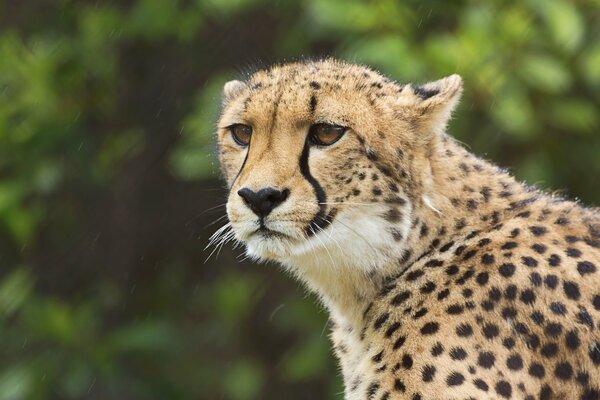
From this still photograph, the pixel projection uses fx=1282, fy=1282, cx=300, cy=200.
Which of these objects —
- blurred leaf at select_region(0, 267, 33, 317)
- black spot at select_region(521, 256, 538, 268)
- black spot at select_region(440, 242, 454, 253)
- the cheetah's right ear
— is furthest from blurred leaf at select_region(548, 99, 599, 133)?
blurred leaf at select_region(0, 267, 33, 317)

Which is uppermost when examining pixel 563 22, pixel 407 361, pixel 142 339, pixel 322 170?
pixel 563 22

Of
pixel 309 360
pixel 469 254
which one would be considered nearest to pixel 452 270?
pixel 469 254

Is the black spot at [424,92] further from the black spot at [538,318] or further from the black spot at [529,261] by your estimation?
the black spot at [538,318]

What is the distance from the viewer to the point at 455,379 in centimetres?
285

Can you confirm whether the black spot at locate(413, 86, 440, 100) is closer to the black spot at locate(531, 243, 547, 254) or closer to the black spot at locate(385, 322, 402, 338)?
the black spot at locate(531, 243, 547, 254)

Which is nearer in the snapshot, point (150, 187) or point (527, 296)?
point (527, 296)

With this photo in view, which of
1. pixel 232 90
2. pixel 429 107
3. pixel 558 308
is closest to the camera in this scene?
pixel 558 308

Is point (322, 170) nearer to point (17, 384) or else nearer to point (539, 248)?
point (539, 248)

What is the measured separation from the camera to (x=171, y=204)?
6.21 m

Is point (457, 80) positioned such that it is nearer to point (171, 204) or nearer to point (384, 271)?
point (384, 271)

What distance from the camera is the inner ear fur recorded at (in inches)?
128

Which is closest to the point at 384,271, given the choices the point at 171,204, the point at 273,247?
the point at 273,247

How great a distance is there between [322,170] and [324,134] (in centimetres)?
10

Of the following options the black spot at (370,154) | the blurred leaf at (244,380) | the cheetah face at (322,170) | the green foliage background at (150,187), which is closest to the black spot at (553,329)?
the cheetah face at (322,170)
